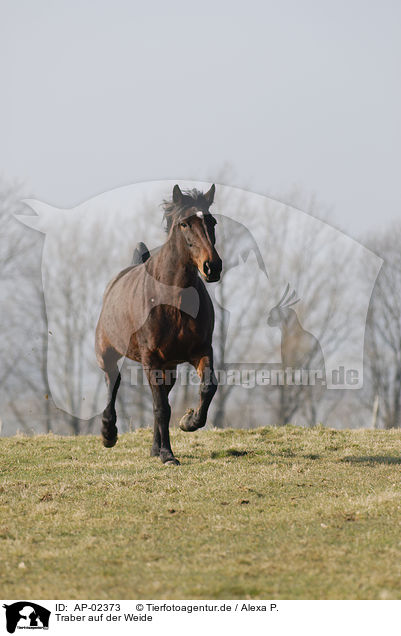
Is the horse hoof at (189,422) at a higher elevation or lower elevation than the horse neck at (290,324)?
lower

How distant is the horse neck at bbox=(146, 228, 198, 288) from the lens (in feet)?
30.2

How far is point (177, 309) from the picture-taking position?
30.7 feet

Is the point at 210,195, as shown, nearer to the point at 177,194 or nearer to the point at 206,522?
the point at 177,194

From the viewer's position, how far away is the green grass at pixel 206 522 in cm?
446

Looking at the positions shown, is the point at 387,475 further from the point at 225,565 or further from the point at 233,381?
the point at 233,381

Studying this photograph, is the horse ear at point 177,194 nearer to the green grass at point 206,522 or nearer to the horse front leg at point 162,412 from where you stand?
the horse front leg at point 162,412

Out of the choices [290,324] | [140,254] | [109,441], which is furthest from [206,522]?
[290,324]

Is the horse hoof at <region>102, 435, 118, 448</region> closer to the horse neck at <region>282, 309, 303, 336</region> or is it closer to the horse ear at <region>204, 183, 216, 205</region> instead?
the horse neck at <region>282, 309, 303, 336</region>

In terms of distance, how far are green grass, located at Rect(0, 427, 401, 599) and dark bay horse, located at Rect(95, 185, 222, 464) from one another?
0.98m

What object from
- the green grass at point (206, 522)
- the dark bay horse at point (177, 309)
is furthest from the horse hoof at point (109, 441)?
the dark bay horse at point (177, 309)

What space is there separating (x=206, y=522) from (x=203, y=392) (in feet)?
10.2
